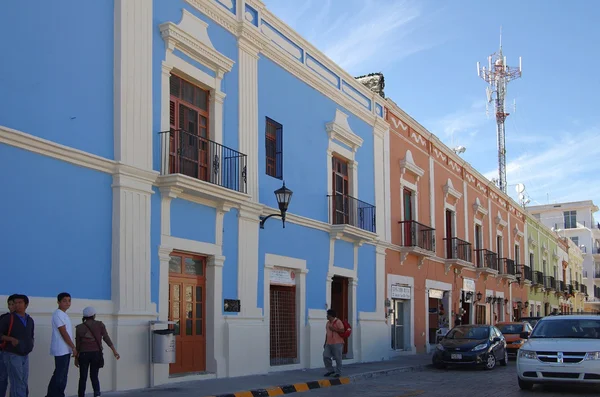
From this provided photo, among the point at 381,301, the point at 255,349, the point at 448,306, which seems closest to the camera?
the point at 255,349

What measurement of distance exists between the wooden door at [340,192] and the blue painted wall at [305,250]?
0.91 m

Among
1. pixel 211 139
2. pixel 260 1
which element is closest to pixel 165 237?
pixel 211 139

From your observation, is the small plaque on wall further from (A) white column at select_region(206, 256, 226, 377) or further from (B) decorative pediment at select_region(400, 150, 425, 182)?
(B) decorative pediment at select_region(400, 150, 425, 182)

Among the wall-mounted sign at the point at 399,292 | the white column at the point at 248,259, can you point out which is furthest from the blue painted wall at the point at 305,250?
the wall-mounted sign at the point at 399,292

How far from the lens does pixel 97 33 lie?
1245 cm

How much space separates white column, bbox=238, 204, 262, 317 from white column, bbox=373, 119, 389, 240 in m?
7.57

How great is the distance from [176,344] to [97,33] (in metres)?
6.01

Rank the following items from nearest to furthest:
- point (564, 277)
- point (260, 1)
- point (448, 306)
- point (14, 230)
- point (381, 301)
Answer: point (14, 230), point (260, 1), point (381, 301), point (448, 306), point (564, 277)

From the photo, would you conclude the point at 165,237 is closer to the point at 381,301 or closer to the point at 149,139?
the point at 149,139

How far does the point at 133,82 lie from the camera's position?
1309 cm

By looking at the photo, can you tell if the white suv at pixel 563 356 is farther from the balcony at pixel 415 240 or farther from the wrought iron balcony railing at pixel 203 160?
the balcony at pixel 415 240

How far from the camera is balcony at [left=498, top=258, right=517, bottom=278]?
1485 inches

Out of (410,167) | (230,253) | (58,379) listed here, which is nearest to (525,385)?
(230,253)

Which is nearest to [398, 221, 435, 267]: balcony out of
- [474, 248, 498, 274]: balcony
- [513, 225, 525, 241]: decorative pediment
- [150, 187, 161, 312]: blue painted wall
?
[474, 248, 498, 274]: balcony
